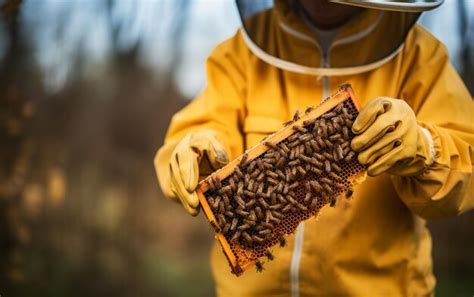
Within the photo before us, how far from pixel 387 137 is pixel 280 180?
342mm

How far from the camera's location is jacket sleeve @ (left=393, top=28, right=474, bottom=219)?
1.76 meters

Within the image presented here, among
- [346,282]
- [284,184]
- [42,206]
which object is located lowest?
[346,282]

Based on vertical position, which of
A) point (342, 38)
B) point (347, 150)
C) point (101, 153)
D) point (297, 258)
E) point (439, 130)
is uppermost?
point (101, 153)

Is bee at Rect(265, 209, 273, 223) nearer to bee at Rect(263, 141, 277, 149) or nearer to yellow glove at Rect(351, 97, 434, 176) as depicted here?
bee at Rect(263, 141, 277, 149)

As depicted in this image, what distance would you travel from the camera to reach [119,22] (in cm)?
414

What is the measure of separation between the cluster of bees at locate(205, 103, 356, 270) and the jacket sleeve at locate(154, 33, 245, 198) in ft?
1.14

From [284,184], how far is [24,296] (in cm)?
305

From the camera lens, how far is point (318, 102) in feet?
6.64

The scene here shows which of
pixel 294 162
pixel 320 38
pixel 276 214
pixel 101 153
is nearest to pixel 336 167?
pixel 294 162

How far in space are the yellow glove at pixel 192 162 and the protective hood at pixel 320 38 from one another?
16.0 inches

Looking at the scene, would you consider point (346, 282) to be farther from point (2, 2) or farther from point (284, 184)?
point (2, 2)

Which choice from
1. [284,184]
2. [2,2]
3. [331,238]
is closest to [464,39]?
[331,238]

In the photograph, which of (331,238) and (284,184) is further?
(331,238)

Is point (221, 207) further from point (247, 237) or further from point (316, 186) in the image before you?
point (316, 186)
